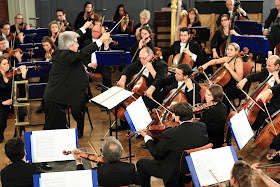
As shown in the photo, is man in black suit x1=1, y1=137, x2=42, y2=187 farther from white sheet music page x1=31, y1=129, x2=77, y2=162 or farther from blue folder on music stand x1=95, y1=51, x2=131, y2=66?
blue folder on music stand x1=95, y1=51, x2=131, y2=66

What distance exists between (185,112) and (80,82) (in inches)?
61.9

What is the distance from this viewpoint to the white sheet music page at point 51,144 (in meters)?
3.76

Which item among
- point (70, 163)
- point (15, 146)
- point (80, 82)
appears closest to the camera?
point (15, 146)

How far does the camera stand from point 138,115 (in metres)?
4.24

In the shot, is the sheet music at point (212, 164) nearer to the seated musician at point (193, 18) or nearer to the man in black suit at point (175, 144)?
the man in black suit at point (175, 144)

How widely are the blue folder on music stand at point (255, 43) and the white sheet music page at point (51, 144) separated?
3491 millimetres

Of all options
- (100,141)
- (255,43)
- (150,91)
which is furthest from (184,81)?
(255,43)

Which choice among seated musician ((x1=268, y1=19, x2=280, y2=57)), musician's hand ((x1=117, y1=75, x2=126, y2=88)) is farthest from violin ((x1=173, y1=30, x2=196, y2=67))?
seated musician ((x1=268, y1=19, x2=280, y2=57))

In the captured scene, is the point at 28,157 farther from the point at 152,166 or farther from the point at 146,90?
the point at 146,90

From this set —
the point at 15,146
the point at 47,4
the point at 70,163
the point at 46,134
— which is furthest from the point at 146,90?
the point at 47,4

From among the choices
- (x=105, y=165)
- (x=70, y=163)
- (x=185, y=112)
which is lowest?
(x=70, y=163)

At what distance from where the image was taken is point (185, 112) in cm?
374

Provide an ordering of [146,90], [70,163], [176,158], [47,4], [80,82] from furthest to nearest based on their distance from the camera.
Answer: [47,4], [146,90], [80,82], [70,163], [176,158]

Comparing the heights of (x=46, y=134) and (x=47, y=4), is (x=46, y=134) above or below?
below
